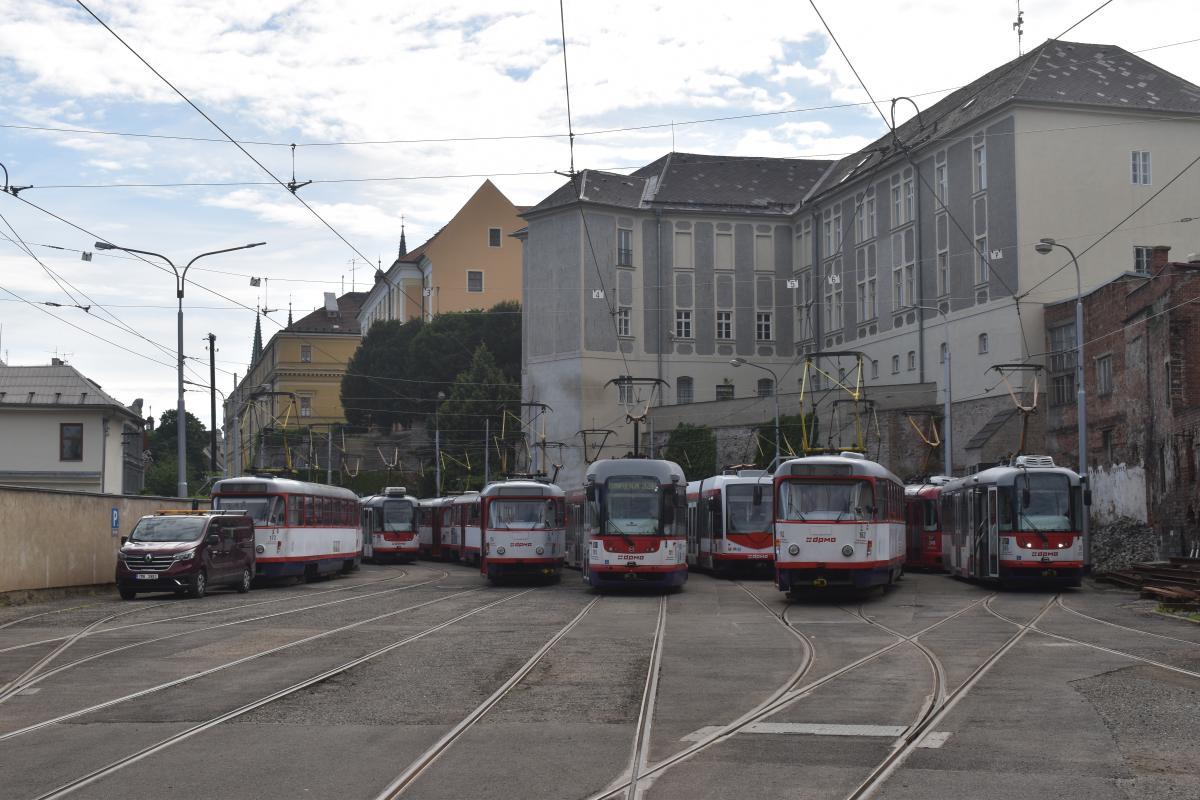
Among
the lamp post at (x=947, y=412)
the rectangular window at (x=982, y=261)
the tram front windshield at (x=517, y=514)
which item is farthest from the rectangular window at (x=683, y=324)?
the tram front windshield at (x=517, y=514)

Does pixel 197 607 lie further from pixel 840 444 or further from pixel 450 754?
pixel 840 444

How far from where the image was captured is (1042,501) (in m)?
29.7

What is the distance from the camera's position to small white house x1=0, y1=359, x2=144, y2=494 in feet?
203

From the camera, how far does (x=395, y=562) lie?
6147 centimetres

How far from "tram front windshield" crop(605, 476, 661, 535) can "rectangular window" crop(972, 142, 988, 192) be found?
37074mm

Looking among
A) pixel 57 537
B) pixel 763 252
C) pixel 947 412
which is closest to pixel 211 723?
pixel 57 537

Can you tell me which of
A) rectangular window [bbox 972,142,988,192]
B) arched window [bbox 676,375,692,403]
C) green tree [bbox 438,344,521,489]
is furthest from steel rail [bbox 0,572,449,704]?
green tree [bbox 438,344,521,489]

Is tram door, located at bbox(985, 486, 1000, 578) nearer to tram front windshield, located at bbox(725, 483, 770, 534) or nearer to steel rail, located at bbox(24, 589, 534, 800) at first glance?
tram front windshield, located at bbox(725, 483, 770, 534)

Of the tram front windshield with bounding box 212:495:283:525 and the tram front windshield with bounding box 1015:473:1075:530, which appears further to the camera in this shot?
the tram front windshield with bounding box 212:495:283:525

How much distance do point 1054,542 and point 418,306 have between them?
8660 cm

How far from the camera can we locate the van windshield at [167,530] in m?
30.1

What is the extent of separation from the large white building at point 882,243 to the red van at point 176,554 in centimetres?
3476

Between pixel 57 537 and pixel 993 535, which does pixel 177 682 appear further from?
pixel 993 535

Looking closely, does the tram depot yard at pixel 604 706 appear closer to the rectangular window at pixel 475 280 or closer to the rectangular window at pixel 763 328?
the rectangular window at pixel 763 328
